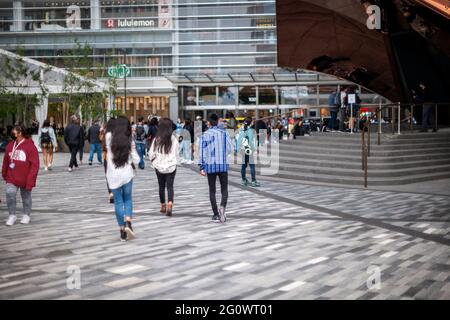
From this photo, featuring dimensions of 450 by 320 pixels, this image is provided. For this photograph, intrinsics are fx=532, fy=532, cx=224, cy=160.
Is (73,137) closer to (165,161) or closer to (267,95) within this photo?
(165,161)

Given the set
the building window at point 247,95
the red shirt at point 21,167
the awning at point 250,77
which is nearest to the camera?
the red shirt at point 21,167

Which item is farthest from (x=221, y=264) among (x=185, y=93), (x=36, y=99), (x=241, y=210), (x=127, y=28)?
(x=127, y=28)

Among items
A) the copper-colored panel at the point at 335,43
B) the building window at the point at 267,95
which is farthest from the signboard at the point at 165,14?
the copper-colored panel at the point at 335,43

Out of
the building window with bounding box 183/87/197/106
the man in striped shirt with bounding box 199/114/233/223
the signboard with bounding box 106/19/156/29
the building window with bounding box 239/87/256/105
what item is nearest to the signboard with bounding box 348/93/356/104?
the man in striped shirt with bounding box 199/114/233/223

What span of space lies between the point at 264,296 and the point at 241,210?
5.17 m

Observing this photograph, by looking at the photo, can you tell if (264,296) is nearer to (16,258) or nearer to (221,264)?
(221,264)

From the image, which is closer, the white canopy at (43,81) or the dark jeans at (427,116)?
the dark jeans at (427,116)

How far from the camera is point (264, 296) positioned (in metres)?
4.80

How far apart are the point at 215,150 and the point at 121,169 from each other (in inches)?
80.8

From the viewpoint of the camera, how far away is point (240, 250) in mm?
6664

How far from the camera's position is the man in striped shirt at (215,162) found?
879 centimetres

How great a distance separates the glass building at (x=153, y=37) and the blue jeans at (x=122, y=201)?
39076 millimetres

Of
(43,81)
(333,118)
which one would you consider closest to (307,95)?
(43,81)

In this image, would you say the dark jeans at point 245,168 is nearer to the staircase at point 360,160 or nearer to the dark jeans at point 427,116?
the staircase at point 360,160
